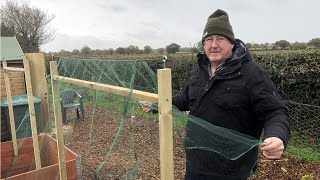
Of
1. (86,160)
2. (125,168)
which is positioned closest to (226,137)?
(125,168)

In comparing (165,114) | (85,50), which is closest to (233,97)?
(165,114)

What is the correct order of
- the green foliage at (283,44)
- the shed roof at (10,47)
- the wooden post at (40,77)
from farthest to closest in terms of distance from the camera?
the green foliage at (283,44), the shed roof at (10,47), the wooden post at (40,77)

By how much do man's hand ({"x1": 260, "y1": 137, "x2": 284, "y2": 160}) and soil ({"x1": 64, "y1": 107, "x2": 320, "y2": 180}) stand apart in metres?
1.68

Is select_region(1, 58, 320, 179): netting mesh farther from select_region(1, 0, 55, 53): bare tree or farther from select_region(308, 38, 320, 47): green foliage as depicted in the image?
select_region(1, 0, 55, 53): bare tree

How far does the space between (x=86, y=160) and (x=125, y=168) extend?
873mm

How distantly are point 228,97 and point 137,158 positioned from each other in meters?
2.46

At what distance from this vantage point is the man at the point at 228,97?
5.66 feet

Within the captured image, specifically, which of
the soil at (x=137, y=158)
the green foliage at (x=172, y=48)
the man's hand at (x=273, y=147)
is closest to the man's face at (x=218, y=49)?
the man's hand at (x=273, y=147)

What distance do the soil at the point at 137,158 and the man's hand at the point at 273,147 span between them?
168 cm

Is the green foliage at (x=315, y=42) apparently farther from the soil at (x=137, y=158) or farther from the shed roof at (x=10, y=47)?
the shed roof at (x=10, y=47)

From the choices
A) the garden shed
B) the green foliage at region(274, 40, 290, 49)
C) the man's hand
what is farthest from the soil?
the green foliage at region(274, 40, 290, 49)

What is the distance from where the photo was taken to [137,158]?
3984 mm

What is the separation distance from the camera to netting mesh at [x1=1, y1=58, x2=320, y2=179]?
73.7 inches

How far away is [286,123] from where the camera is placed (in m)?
1.60
